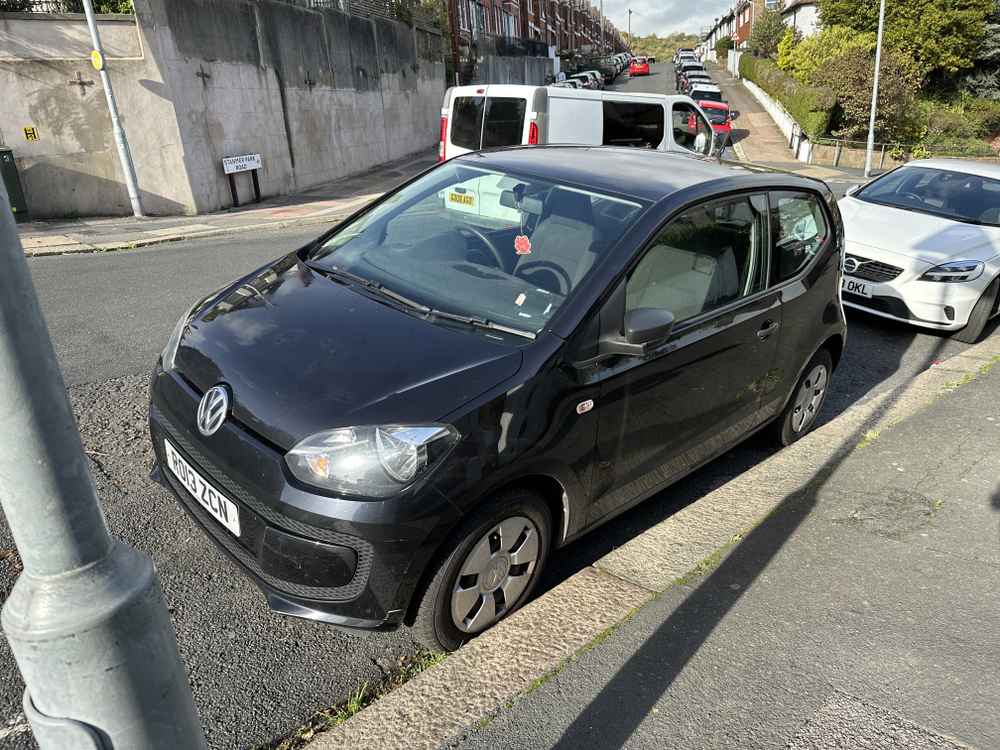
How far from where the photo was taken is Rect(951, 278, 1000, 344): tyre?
23.6 feet

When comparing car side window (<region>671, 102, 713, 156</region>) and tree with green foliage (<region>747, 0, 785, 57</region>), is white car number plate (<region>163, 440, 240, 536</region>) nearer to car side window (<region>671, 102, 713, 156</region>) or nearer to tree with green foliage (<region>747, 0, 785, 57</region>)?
car side window (<region>671, 102, 713, 156</region>)

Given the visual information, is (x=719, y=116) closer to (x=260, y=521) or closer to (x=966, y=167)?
(x=966, y=167)

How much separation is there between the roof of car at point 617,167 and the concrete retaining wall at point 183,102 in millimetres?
11916

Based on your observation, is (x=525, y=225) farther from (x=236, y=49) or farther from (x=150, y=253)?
(x=236, y=49)

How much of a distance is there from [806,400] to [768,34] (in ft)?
192

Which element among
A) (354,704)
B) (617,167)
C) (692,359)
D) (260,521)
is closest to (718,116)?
(617,167)

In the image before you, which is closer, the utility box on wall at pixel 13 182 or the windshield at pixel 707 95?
the utility box on wall at pixel 13 182

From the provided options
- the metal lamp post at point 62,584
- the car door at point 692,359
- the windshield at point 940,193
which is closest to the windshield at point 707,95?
the windshield at point 940,193

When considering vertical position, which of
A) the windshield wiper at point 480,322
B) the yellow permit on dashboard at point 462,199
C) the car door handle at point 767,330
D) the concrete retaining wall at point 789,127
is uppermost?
the yellow permit on dashboard at point 462,199

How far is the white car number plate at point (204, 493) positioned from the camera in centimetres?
273

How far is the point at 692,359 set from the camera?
Answer: 3.56 meters

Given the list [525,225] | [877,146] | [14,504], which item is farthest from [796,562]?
[877,146]

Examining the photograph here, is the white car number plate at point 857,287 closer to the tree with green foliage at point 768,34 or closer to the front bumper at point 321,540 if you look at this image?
the front bumper at point 321,540

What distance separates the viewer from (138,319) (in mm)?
6699
